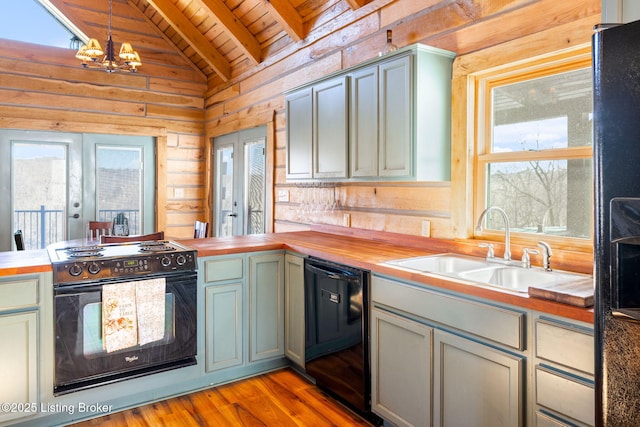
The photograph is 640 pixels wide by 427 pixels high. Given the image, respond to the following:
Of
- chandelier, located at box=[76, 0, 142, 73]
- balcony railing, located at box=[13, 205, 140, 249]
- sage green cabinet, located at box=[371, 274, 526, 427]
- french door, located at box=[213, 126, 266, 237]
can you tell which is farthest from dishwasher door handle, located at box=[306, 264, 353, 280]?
balcony railing, located at box=[13, 205, 140, 249]

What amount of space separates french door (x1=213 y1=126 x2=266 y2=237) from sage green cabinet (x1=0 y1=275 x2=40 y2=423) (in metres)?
A: 2.80

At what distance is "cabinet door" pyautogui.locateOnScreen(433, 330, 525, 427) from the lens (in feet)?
5.81

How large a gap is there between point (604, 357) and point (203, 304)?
90.3 inches

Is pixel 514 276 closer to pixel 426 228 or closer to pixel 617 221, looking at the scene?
pixel 426 228

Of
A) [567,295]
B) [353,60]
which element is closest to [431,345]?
[567,295]

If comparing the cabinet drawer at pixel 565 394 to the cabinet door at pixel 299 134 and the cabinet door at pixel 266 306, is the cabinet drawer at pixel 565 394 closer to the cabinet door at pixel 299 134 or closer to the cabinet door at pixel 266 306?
the cabinet door at pixel 266 306

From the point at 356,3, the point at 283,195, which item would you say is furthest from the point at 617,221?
the point at 283,195

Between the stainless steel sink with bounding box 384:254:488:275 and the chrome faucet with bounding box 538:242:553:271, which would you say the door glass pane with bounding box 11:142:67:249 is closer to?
the stainless steel sink with bounding box 384:254:488:275

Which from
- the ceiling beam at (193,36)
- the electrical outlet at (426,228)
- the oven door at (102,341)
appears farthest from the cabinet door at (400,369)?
the ceiling beam at (193,36)

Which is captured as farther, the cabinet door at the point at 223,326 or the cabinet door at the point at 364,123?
the cabinet door at the point at 223,326

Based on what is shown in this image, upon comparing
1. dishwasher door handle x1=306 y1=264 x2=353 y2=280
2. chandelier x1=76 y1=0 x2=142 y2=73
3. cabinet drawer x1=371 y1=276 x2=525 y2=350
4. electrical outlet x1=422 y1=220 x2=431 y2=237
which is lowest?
cabinet drawer x1=371 y1=276 x2=525 y2=350

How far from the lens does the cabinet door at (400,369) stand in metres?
2.17

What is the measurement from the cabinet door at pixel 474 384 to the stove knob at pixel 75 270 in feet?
6.25

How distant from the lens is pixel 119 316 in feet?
8.59
